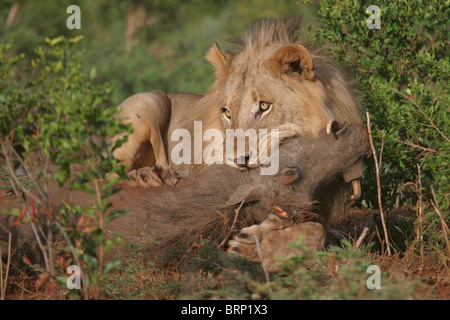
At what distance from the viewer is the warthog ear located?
13.4ft

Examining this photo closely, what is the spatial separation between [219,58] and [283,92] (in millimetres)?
767

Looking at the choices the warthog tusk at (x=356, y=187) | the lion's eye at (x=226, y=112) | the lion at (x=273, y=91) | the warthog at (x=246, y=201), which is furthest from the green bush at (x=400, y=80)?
the lion's eye at (x=226, y=112)

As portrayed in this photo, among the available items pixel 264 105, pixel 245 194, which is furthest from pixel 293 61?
pixel 245 194

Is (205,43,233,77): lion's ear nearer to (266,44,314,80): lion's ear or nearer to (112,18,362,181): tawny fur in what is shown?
(112,18,362,181): tawny fur

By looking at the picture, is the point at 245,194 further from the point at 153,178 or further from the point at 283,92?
the point at 283,92

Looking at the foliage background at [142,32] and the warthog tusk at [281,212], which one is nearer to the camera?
the warthog tusk at [281,212]

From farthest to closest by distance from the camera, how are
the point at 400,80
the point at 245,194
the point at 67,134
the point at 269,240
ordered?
the point at 400,80 < the point at 245,194 < the point at 269,240 < the point at 67,134

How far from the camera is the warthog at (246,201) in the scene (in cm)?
406

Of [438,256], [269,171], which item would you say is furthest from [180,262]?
[438,256]

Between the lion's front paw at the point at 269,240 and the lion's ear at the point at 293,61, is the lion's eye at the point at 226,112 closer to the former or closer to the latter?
the lion's ear at the point at 293,61

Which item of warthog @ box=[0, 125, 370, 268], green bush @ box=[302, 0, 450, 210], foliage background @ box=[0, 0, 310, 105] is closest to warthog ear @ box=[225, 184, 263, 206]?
warthog @ box=[0, 125, 370, 268]

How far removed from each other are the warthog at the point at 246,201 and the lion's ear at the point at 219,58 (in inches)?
50.6

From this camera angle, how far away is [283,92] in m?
4.95
